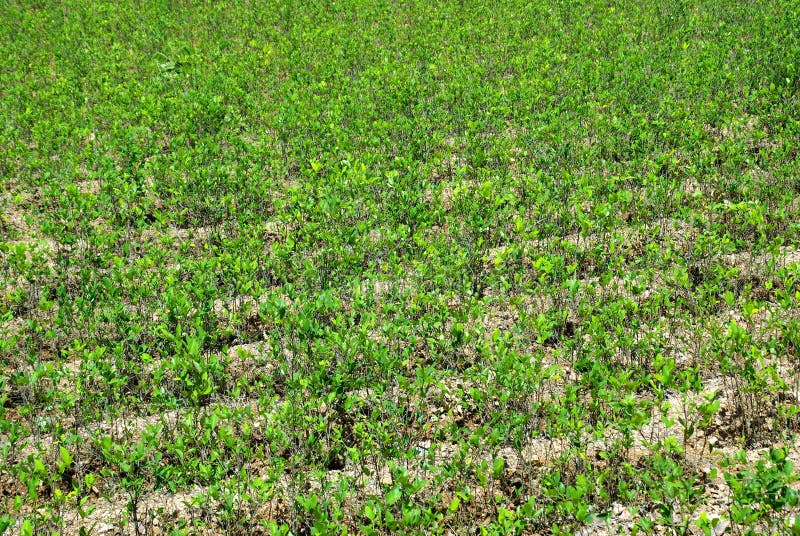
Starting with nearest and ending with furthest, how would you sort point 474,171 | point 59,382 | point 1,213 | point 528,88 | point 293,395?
point 293,395
point 59,382
point 1,213
point 474,171
point 528,88

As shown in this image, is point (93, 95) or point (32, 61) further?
point (32, 61)

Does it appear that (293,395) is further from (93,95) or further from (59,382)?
(93,95)

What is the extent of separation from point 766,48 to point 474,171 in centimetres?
643

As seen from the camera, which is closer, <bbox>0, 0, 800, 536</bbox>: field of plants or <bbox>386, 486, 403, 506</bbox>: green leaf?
<bbox>386, 486, 403, 506</bbox>: green leaf

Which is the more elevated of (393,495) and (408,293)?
(408,293)

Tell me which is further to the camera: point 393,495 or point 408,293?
point 408,293

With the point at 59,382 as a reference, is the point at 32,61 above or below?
above

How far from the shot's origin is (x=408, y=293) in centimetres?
615

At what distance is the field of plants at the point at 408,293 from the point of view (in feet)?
14.7

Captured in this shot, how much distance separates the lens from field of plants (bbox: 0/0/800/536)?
14.7ft

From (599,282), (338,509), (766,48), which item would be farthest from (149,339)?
(766,48)

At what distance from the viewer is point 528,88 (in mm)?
10844

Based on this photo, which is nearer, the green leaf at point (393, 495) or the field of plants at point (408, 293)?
the green leaf at point (393, 495)

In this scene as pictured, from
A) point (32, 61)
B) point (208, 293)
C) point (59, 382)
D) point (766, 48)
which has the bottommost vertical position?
point (59, 382)
